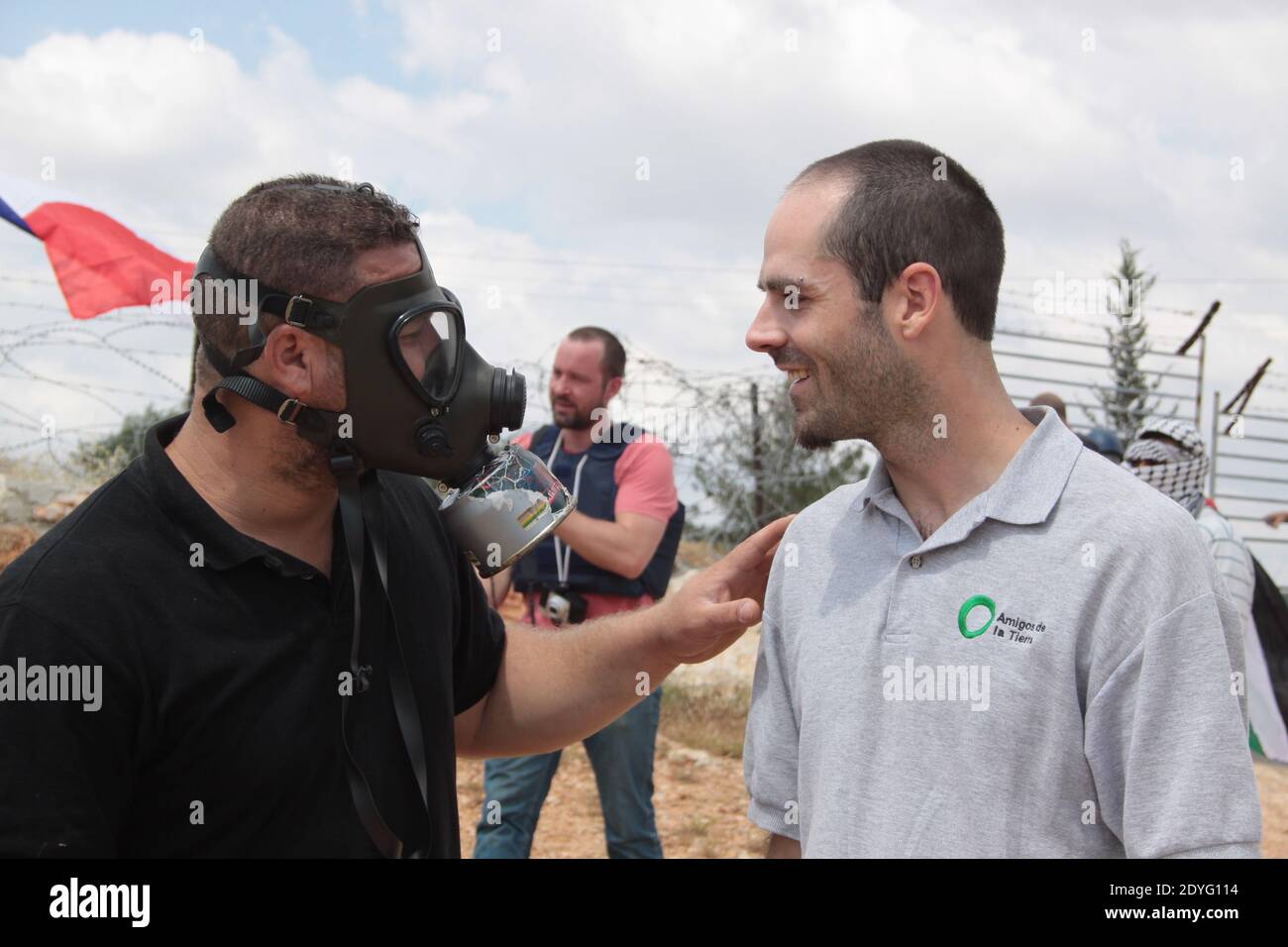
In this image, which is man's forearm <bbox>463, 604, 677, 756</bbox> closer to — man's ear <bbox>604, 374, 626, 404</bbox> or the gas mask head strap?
the gas mask head strap

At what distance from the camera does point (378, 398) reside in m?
2.64

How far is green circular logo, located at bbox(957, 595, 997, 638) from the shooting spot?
2084mm

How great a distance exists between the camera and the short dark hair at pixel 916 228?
2291 millimetres

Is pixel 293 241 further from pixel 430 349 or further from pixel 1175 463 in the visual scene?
pixel 1175 463

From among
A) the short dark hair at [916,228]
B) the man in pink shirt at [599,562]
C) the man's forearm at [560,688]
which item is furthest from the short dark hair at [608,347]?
the short dark hair at [916,228]

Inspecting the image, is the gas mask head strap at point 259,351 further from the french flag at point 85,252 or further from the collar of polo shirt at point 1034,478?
the french flag at point 85,252

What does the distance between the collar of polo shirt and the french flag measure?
27.2 feet

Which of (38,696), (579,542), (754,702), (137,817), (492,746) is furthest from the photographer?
(579,542)

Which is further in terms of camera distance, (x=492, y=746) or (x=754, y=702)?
(x=492, y=746)

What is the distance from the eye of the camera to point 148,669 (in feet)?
7.46

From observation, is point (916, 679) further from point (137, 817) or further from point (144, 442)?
point (144, 442)

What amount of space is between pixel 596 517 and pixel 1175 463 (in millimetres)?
2759
